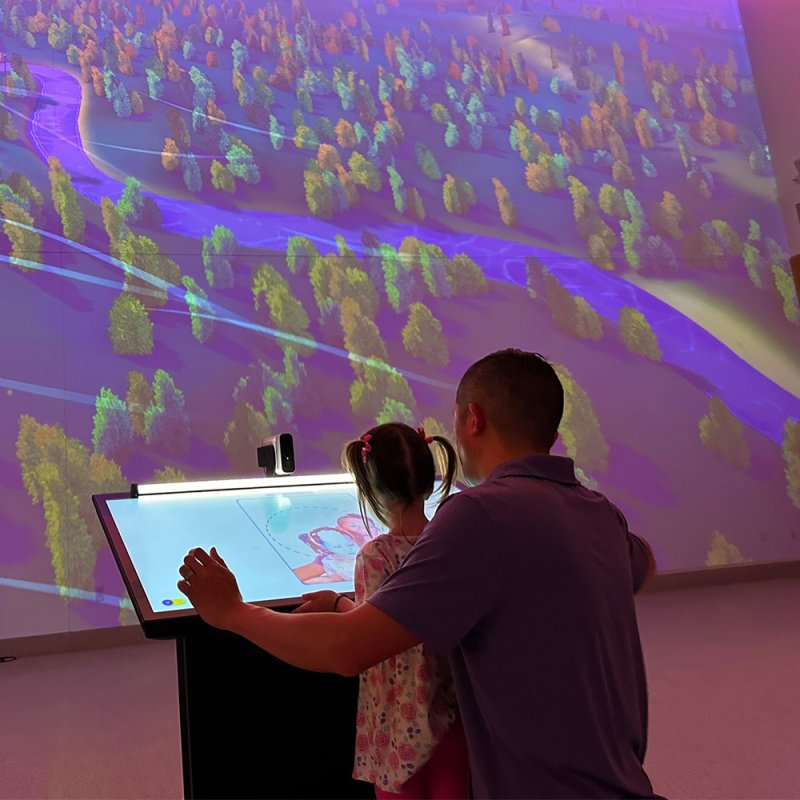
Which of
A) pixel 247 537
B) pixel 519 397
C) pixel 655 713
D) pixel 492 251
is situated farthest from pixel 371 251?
pixel 519 397

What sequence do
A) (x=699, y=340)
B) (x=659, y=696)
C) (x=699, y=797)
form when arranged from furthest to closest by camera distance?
(x=699, y=340) < (x=659, y=696) < (x=699, y=797)

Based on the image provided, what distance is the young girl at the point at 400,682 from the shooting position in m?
1.45

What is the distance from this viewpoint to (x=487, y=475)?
123 cm

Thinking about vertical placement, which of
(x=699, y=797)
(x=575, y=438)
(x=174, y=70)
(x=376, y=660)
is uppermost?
(x=174, y=70)

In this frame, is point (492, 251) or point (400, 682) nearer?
point (400, 682)

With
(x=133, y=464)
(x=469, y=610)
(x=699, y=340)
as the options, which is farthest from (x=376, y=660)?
(x=699, y=340)

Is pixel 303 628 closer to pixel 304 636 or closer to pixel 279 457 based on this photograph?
pixel 304 636

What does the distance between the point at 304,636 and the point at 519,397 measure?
0.47 m

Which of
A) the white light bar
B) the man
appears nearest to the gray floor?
the white light bar

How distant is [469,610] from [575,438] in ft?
15.3

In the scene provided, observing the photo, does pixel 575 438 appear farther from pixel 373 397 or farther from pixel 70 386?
pixel 70 386

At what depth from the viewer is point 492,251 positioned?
18.7 ft

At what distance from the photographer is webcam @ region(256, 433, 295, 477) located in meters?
2.34

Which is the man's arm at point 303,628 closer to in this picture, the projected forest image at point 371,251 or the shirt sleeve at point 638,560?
the shirt sleeve at point 638,560
